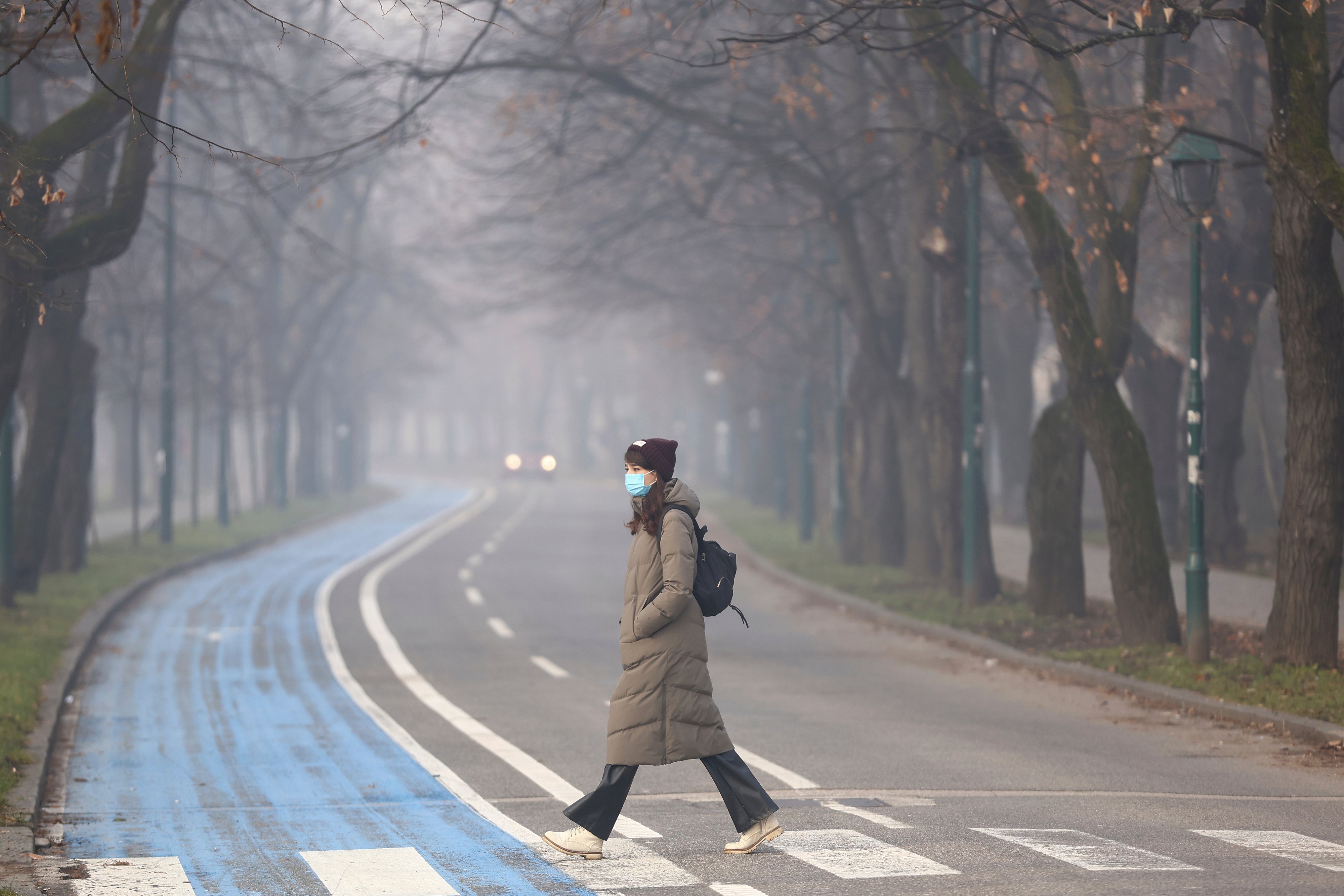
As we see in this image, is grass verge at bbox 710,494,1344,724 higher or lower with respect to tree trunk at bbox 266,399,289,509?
lower

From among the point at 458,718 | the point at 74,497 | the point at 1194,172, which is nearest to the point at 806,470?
the point at 74,497

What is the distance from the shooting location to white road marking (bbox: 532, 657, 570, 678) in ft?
45.7

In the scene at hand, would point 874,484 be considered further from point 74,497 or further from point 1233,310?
point 74,497

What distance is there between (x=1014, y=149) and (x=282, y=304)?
35.7m

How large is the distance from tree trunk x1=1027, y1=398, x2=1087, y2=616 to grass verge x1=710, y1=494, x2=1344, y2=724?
0.25 m

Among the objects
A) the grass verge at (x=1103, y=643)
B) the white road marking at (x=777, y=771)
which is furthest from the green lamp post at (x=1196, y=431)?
the white road marking at (x=777, y=771)

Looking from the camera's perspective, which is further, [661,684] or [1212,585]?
[1212,585]

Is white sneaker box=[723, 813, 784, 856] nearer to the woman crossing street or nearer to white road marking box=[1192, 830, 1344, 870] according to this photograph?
the woman crossing street

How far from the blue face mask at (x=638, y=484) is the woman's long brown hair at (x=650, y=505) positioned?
0.01 m

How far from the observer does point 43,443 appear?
18.8 m

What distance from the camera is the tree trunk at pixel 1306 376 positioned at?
10945mm

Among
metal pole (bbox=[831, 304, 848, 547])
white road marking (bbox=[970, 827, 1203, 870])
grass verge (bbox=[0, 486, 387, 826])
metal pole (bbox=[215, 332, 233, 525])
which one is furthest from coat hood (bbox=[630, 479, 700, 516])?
metal pole (bbox=[215, 332, 233, 525])

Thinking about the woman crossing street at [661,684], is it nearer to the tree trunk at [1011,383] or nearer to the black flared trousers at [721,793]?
the black flared trousers at [721,793]

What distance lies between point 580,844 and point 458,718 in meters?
4.72
